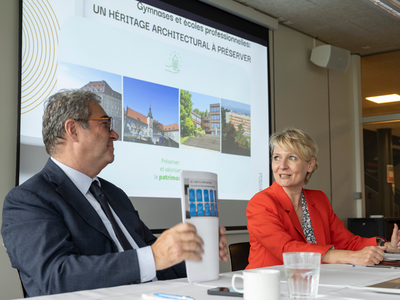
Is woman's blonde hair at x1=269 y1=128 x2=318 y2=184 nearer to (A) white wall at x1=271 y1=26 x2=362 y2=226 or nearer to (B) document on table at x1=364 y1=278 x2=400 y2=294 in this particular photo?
(B) document on table at x1=364 y1=278 x2=400 y2=294

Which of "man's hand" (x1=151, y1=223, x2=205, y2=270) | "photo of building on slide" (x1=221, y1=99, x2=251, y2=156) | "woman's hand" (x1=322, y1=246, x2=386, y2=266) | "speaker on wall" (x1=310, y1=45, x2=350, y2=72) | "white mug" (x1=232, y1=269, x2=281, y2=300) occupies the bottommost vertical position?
"woman's hand" (x1=322, y1=246, x2=386, y2=266)

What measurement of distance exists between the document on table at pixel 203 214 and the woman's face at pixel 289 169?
1210mm

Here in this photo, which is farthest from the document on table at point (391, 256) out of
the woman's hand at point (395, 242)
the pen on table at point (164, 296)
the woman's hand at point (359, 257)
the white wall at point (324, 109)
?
the white wall at point (324, 109)

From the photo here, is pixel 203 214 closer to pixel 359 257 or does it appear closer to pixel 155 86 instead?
pixel 359 257

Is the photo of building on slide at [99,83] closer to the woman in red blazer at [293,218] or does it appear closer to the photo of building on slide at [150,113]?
the photo of building on slide at [150,113]

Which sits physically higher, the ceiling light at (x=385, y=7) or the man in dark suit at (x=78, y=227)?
the ceiling light at (x=385, y=7)

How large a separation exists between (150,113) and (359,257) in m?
2.16

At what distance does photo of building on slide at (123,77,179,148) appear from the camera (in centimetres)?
329

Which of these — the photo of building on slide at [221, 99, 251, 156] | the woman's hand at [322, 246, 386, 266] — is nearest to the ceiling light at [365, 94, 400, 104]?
the photo of building on slide at [221, 99, 251, 156]

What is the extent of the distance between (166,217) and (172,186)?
0.26 metres

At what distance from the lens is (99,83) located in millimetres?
3102

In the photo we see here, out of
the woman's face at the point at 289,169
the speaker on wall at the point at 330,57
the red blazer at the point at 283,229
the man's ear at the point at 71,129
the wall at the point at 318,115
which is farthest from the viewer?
the speaker on wall at the point at 330,57

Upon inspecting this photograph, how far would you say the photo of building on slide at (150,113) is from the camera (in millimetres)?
3291

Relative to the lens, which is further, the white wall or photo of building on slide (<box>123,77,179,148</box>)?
the white wall
